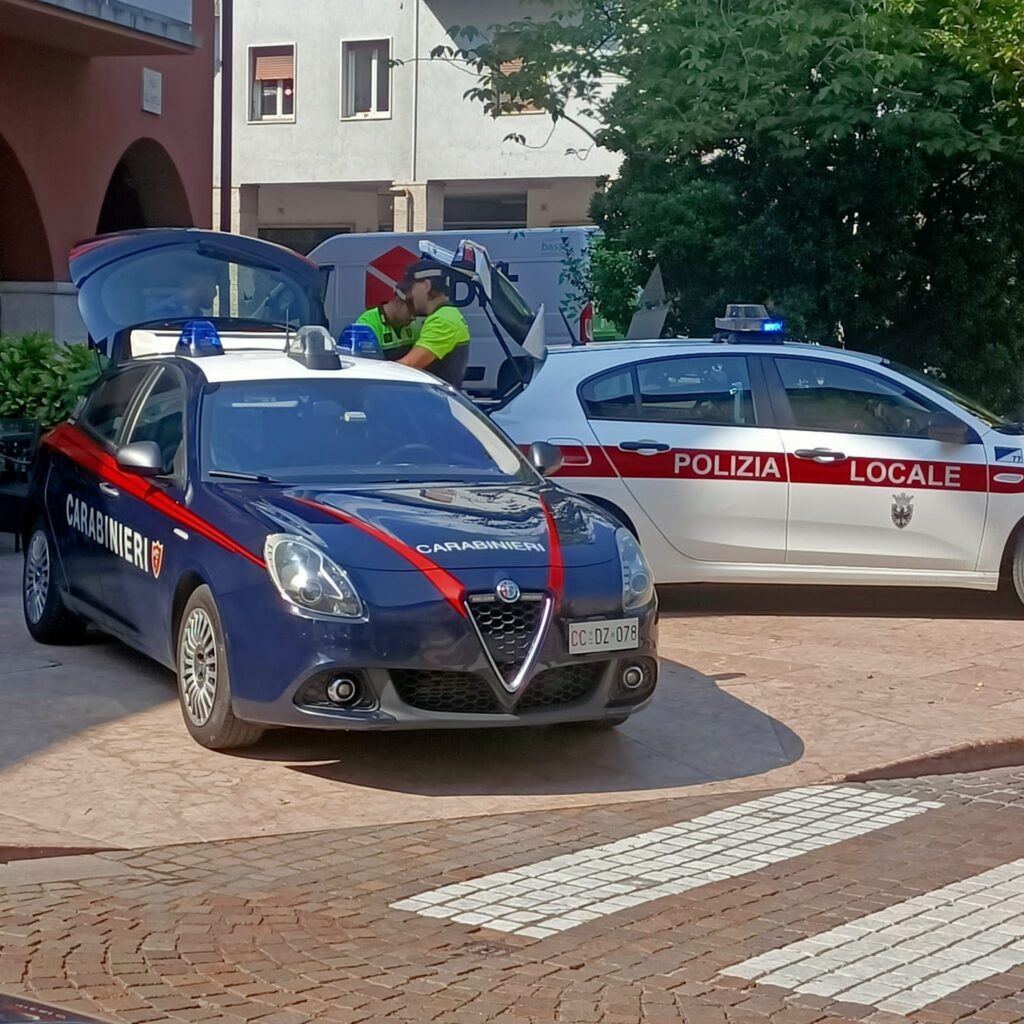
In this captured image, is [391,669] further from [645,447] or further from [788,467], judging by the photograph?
[788,467]

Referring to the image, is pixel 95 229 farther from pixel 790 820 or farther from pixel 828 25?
pixel 790 820

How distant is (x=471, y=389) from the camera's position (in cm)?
2125

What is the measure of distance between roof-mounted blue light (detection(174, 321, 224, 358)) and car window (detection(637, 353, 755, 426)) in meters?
2.97

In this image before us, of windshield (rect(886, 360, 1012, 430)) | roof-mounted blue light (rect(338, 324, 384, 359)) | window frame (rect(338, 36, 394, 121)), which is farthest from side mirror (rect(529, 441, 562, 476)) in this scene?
window frame (rect(338, 36, 394, 121))

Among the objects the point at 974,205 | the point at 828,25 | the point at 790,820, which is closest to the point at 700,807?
the point at 790,820

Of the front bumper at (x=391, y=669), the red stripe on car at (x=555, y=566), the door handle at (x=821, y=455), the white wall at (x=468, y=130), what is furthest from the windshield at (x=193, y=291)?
the white wall at (x=468, y=130)

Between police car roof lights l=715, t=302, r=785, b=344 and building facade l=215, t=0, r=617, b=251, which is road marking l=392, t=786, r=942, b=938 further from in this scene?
building facade l=215, t=0, r=617, b=251

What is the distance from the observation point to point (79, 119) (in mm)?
17781

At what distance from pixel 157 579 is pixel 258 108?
105 feet

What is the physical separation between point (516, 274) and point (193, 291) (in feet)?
30.2

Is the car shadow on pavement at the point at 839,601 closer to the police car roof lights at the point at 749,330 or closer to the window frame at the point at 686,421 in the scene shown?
the window frame at the point at 686,421

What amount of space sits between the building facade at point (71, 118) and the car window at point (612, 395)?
696cm

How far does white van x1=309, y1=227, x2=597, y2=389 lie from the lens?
2108 cm

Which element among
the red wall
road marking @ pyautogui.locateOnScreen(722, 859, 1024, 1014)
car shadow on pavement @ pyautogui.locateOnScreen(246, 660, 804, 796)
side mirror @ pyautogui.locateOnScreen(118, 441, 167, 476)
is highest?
the red wall
